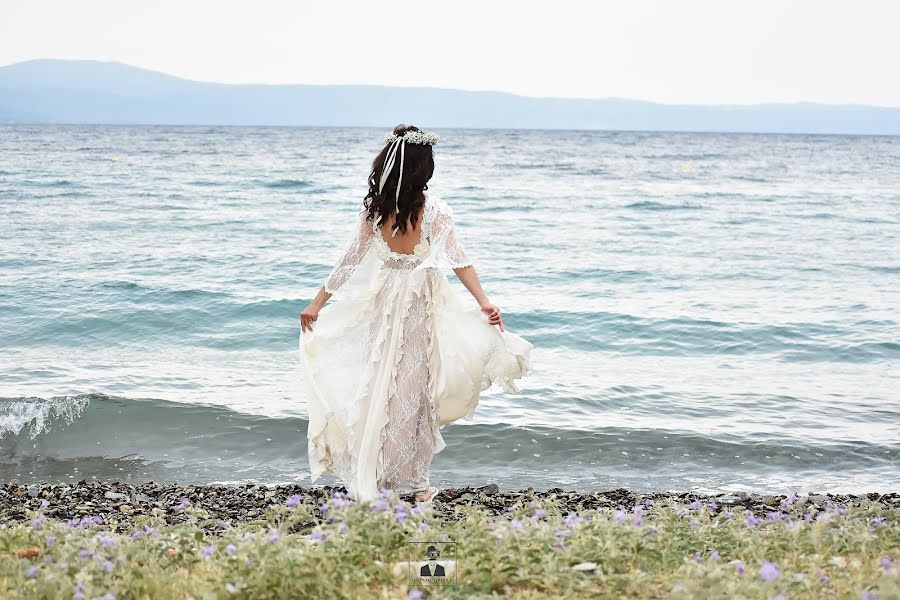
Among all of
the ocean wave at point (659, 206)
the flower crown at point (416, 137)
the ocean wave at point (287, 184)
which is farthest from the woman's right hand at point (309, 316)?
the ocean wave at point (287, 184)

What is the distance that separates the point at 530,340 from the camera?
11.9 metres

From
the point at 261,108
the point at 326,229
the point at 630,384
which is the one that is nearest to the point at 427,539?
the point at 630,384

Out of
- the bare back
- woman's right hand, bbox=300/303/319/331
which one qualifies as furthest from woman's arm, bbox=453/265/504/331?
woman's right hand, bbox=300/303/319/331

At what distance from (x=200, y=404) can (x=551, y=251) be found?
11552 mm

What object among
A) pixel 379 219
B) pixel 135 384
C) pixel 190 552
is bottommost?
pixel 135 384

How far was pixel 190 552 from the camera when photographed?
3.92 m

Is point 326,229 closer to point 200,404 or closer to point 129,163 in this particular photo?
point 200,404

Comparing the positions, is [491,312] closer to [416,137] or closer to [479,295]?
[479,295]

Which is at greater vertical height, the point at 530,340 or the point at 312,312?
the point at 312,312

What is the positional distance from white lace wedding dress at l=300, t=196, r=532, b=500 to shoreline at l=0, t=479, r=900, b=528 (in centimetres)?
55

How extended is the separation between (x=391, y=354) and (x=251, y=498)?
5.46 feet

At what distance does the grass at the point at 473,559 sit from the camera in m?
3.38

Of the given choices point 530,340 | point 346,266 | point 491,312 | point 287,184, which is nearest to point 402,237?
point 346,266

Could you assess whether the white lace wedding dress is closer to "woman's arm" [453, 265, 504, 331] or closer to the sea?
"woman's arm" [453, 265, 504, 331]
